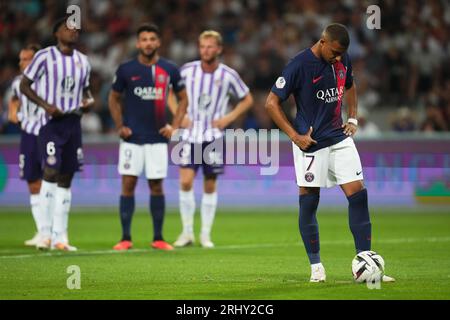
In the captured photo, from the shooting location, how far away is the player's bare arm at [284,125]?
9.75m

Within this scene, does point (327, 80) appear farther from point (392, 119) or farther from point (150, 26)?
point (392, 119)

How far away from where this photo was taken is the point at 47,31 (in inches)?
939

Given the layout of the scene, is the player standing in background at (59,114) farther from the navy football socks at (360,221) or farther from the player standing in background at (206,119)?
the navy football socks at (360,221)

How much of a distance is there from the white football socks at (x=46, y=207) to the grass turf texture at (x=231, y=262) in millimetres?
371

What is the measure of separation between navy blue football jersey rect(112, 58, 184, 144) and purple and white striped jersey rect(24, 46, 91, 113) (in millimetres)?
630

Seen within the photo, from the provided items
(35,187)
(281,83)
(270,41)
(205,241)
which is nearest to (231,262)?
(205,241)

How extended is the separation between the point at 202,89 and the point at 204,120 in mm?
450

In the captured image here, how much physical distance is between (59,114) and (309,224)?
4419 millimetres

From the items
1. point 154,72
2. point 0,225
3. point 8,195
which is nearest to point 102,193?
point 8,195

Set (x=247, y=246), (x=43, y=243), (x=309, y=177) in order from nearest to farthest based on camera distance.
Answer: (x=309, y=177) → (x=43, y=243) → (x=247, y=246)

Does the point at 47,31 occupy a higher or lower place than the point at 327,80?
higher

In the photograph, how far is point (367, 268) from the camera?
31.2 feet

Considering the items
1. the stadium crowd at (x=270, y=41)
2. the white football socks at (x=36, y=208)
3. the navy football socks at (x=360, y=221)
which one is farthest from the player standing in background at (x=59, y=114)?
the stadium crowd at (x=270, y=41)

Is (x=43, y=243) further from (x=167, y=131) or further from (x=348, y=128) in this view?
(x=348, y=128)
